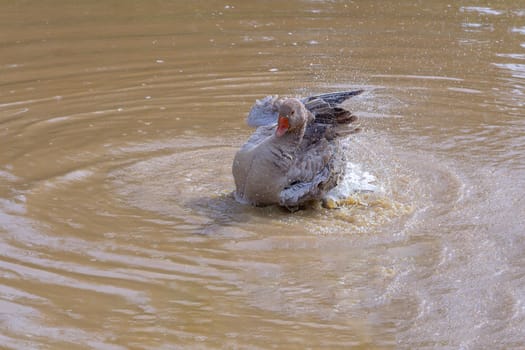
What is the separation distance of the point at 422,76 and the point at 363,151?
3.21 m

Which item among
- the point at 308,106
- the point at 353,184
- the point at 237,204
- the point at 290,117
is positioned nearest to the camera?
the point at 290,117

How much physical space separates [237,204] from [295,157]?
0.69 metres

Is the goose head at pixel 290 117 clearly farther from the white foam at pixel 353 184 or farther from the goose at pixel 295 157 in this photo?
the white foam at pixel 353 184

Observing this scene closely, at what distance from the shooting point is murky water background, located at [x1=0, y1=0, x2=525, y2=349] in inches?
231

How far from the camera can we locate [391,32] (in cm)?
1441

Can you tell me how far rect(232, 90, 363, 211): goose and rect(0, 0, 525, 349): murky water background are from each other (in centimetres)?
21

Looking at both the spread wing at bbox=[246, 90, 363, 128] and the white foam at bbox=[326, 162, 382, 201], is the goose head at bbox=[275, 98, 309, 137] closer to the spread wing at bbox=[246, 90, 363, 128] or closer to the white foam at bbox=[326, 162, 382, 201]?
the spread wing at bbox=[246, 90, 363, 128]

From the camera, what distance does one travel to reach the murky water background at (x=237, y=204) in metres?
5.87

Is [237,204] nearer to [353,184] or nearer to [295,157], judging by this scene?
[295,157]

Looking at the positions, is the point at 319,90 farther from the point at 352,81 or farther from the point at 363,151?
the point at 363,151

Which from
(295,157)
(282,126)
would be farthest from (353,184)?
(282,126)

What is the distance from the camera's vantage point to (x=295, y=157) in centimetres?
776

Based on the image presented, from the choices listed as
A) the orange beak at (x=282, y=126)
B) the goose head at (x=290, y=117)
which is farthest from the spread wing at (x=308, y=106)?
the orange beak at (x=282, y=126)

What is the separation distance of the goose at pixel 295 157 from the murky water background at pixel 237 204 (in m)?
0.21
